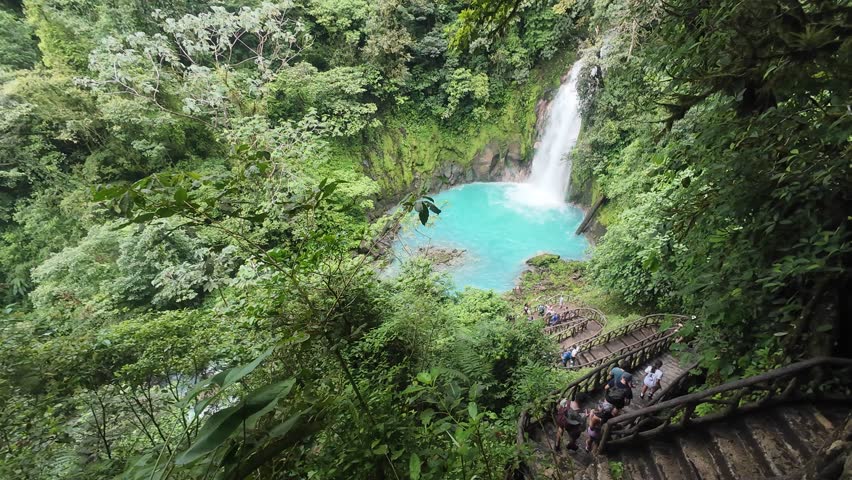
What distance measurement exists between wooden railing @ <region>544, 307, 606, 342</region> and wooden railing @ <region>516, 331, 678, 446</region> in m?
2.91

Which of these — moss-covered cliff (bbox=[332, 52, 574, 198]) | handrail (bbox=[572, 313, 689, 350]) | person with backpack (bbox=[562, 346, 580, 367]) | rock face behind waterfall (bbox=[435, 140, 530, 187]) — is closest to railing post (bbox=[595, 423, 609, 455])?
person with backpack (bbox=[562, 346, 580, 367])

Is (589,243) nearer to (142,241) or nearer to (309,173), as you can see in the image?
(309,173)

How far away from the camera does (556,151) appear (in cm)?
1933

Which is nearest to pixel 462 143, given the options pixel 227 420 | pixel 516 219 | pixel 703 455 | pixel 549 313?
pixel 516 219

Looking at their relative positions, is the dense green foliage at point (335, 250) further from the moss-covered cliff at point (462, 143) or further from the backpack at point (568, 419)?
the moss-covered cliff at point (462, 143)

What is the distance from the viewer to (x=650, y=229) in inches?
358

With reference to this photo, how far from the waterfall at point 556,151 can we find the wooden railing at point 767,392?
52.6ft

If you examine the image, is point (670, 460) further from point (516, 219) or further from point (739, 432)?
point (516, 219)

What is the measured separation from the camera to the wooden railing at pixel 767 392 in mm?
2652

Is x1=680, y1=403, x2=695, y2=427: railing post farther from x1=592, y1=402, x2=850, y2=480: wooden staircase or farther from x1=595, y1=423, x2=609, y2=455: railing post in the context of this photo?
x1=595, y1=423, x2=609, y2=455: railing post

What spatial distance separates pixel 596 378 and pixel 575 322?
558cm

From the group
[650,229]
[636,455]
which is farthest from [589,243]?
[636,455]

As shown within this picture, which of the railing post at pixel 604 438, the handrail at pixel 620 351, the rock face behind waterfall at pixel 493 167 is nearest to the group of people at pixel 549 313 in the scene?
the handrail at pixel 620 351

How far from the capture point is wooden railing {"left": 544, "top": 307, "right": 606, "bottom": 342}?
10.7 m
